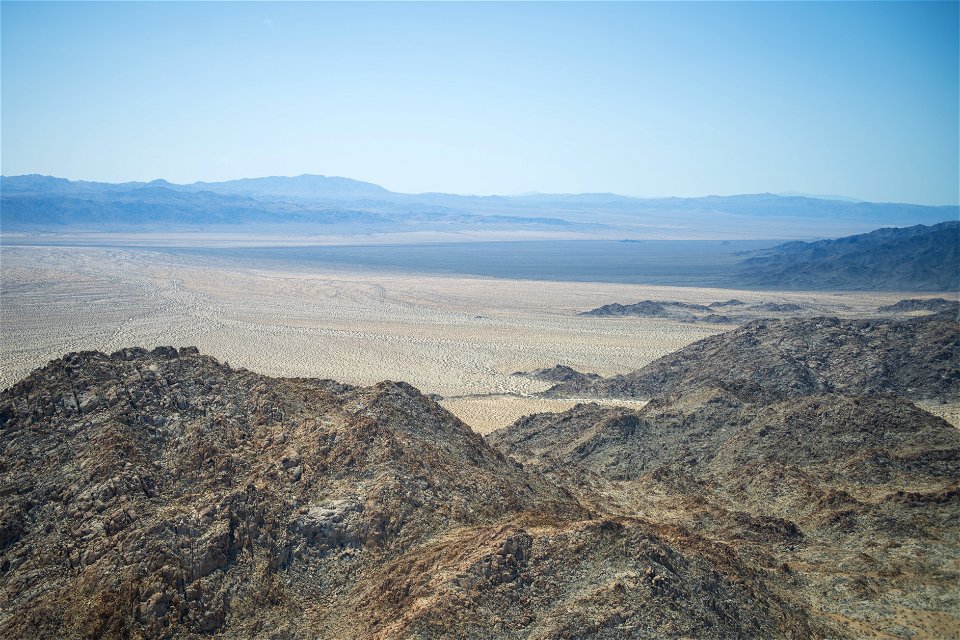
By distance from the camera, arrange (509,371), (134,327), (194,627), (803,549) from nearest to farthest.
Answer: (194,627), (803,549), (509,371), (134,327)

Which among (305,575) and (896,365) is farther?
(896,365)

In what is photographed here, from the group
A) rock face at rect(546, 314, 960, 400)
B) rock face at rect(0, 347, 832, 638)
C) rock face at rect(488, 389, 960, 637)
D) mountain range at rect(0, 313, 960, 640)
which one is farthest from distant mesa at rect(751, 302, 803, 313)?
rock face at rect(0, 347, 832, 638)

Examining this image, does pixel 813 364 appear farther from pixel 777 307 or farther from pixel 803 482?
pixel 777 307

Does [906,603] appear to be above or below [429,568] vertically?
below

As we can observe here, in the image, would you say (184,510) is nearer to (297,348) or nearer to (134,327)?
(297,348)

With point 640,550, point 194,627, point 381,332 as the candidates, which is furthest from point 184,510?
point 381,332

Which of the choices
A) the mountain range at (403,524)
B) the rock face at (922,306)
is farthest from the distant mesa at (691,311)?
the mountain range at (403,524)
